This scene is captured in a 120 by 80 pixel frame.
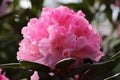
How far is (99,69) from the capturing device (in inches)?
59.6

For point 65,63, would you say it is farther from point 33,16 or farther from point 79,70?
point 33,16

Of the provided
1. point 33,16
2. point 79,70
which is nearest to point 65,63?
point 79,70

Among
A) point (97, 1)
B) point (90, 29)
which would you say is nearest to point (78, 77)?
point (90, 29)

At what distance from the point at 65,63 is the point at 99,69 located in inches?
6.0

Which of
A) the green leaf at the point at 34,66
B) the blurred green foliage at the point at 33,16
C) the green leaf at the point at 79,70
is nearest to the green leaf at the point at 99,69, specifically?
the green leaf at the point at 79,70

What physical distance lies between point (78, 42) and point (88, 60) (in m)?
0.08

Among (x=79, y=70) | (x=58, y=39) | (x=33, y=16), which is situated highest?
(x=33, y=16)

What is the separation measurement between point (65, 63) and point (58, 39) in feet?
0.33

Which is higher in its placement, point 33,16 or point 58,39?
point 33,16

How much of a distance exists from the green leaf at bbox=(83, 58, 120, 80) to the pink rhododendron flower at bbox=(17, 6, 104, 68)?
49mm

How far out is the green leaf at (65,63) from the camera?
1.40 meters

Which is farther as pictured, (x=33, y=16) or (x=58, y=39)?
(x=33, y=16)

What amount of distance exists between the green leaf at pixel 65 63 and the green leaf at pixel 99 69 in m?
0.10

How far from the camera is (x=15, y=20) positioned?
2.97 m
